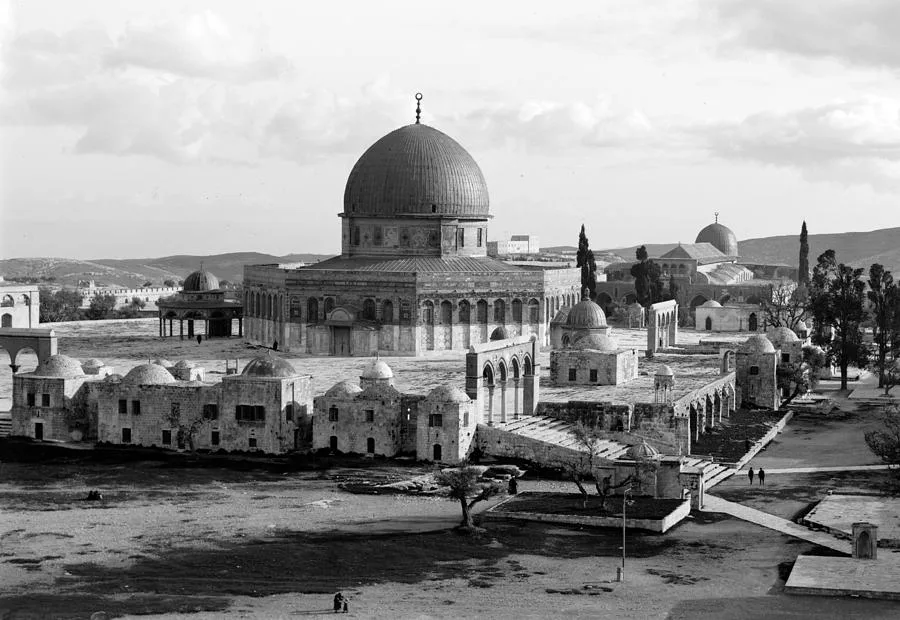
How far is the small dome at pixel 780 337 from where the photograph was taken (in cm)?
7606

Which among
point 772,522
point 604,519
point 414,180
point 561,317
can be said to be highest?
point 414,180

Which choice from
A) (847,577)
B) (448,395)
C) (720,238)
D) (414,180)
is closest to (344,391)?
(448,395)

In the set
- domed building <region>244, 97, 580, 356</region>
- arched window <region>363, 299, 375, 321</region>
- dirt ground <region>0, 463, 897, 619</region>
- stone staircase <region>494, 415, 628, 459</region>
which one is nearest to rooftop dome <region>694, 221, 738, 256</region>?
domed building <region>244, 97, 580, 356</region>

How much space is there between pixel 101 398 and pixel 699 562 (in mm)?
26034

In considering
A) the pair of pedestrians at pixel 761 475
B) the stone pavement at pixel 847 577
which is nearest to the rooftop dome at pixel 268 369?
the pair of pedestrians at pixel 761 475

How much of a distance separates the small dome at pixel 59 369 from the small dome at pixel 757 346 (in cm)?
2977

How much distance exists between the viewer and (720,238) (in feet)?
497

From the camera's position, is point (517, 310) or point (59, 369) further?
point (517, 310)

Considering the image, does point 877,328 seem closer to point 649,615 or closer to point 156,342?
point 156,342

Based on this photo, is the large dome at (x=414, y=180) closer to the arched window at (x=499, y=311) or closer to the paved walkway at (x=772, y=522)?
the arched window at (x=499, y=311)

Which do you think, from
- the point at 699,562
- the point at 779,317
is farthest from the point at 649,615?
the point at 779,317

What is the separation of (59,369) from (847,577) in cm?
3212

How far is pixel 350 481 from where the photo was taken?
51.2 metres

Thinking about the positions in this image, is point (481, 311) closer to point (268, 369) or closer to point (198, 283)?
point (198, 283)
